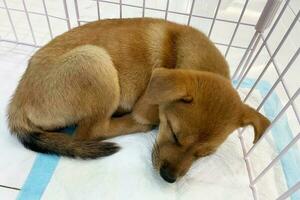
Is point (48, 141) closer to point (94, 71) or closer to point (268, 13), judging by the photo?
point (94, 71)

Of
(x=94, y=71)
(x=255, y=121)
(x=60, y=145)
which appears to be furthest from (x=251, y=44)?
(x=60, y=145)

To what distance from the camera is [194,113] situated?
1.21m

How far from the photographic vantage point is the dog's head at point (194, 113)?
1.20 m

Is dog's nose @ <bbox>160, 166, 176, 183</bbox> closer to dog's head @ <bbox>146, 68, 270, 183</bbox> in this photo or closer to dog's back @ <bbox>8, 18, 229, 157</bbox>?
dog's head @ <bbox>146, 68, 270, 183</bbox>

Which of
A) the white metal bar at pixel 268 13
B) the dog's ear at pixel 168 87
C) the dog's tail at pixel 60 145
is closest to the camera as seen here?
the dog's ear at pixel 168 87

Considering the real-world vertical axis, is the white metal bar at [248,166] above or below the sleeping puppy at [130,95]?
below

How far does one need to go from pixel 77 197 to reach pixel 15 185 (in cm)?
30

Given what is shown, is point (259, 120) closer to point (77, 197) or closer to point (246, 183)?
point (246, 183)

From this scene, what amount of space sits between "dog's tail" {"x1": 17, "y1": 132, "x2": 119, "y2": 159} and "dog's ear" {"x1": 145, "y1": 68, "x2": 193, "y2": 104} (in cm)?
42

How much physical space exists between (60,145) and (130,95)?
0.41 metres

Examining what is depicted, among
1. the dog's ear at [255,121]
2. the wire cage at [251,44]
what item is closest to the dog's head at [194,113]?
the dog's ear at [255,121]

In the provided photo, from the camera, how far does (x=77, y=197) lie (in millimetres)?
1407

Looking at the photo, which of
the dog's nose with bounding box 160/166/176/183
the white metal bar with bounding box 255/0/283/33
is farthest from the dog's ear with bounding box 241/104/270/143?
the white metal bar with bounding box 255/0/283/33

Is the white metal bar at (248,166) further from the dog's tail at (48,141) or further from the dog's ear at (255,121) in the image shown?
the dog's tail at (48,141)
